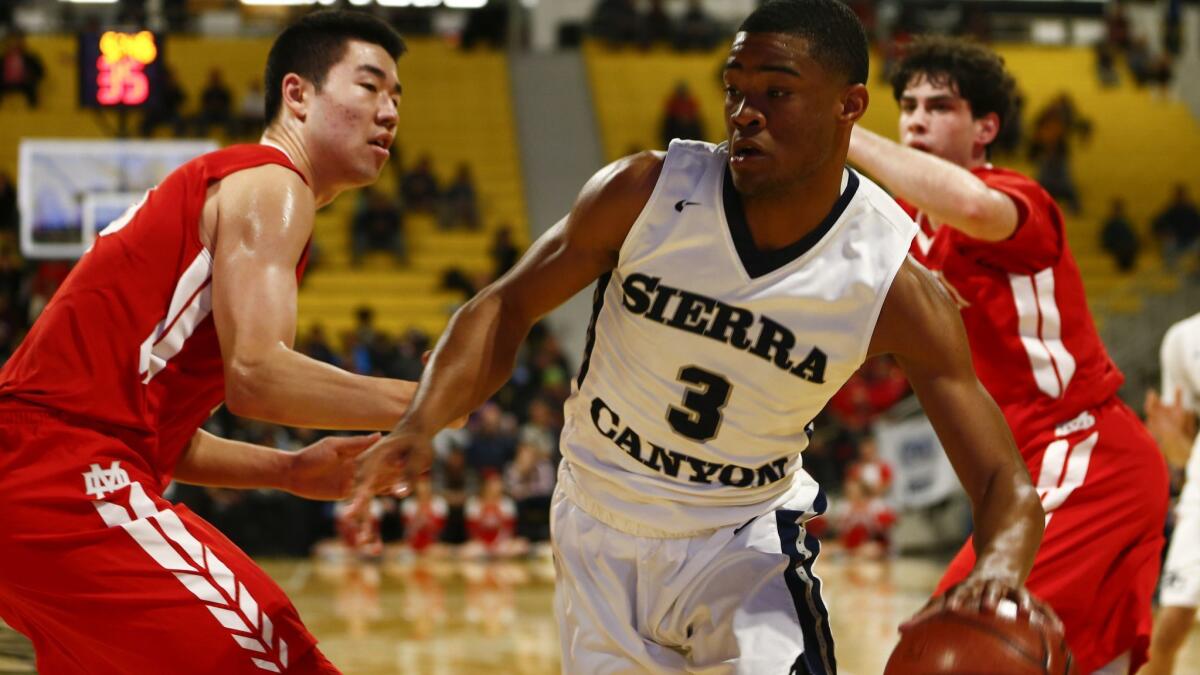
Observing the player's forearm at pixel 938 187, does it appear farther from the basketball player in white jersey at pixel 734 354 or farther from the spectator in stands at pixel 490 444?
the spectator in stands at pixel 490 444

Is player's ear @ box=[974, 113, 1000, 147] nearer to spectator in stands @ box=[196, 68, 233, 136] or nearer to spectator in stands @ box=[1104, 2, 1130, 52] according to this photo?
spectator in stands @ box=[196, 68, 233, 136]

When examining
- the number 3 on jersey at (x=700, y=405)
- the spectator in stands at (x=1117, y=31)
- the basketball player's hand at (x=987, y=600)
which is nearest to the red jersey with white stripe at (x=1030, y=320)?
the number 3 on jersey at (x=700, y=405)

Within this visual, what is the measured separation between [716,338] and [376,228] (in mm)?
16792

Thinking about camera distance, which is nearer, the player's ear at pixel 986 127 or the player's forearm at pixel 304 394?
the player's forearm at pixel 304 394

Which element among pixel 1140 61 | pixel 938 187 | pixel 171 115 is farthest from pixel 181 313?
pixel 1140 61

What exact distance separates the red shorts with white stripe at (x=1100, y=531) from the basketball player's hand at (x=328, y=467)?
1.79 metres

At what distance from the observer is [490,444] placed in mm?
15500

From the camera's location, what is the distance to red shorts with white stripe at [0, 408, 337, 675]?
127 inches

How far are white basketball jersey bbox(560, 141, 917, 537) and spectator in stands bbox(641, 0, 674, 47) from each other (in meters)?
21.6

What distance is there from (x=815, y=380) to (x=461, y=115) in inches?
785

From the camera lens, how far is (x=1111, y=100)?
999 inches

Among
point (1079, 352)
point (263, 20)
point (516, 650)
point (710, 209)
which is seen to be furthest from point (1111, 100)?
point (710, 209)

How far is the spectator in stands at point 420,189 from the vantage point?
20.2 metres

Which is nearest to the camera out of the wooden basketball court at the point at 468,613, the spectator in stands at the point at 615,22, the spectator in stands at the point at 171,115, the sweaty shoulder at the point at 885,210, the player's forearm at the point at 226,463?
the sweaty shoulder at the point at 885,210
